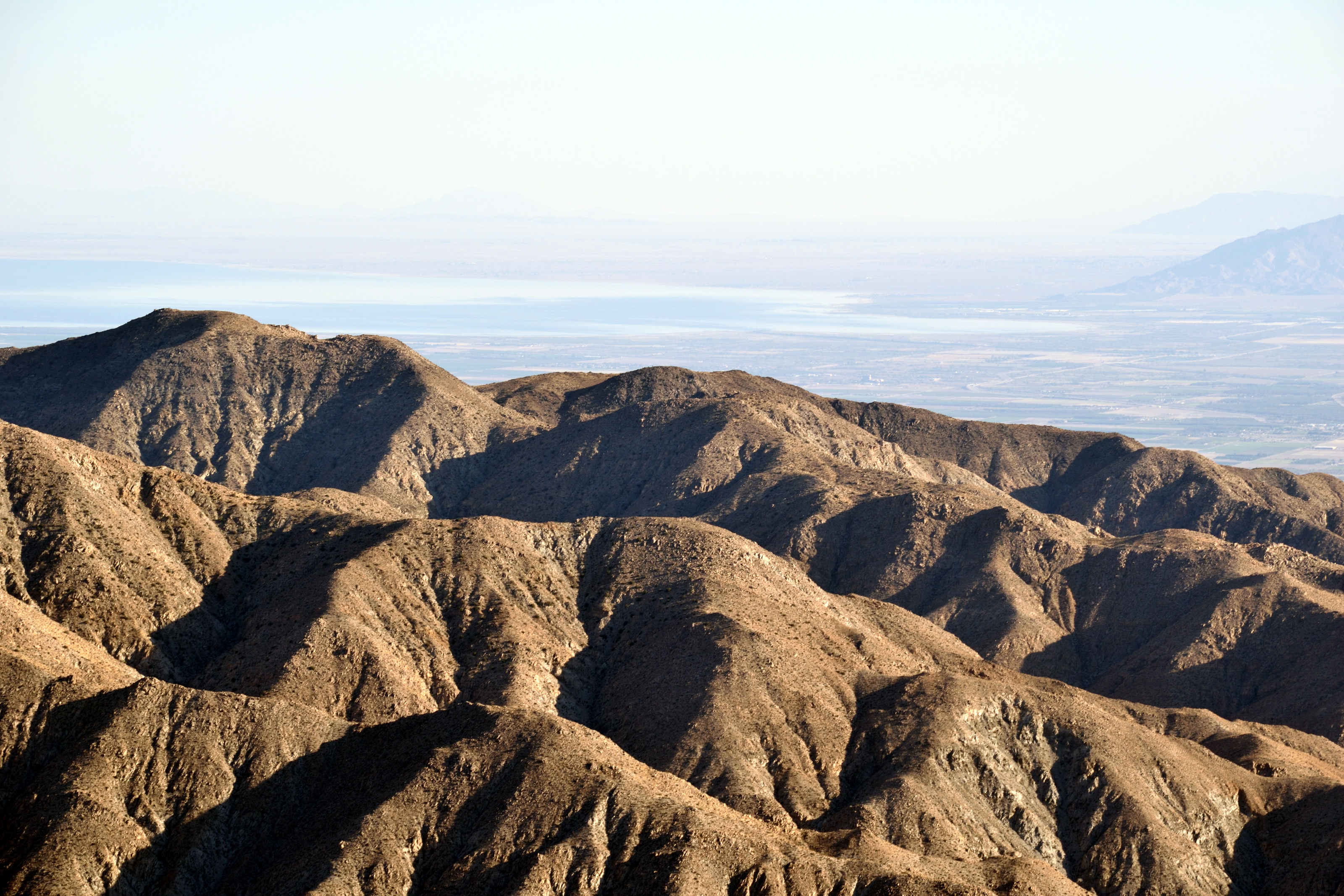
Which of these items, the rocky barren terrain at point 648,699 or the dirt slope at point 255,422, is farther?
the dirt slope at point 255,422

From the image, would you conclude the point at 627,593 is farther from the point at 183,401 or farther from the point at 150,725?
the point at 183,401

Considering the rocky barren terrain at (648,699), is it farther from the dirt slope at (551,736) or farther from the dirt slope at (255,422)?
the dirt slope at (255,422)

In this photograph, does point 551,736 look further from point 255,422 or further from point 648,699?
point 255,422

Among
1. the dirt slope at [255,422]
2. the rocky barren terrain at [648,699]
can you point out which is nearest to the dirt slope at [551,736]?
the rocky barren terrain at [648,699]

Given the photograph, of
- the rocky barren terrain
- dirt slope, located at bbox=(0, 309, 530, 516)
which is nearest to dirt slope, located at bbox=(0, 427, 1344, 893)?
the rocky barren terrain

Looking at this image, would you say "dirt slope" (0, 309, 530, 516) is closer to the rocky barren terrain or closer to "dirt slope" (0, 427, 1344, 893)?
the rocky barren terrain

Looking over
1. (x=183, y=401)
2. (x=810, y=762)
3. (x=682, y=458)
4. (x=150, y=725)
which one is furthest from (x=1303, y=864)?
(x=183, y=401)
